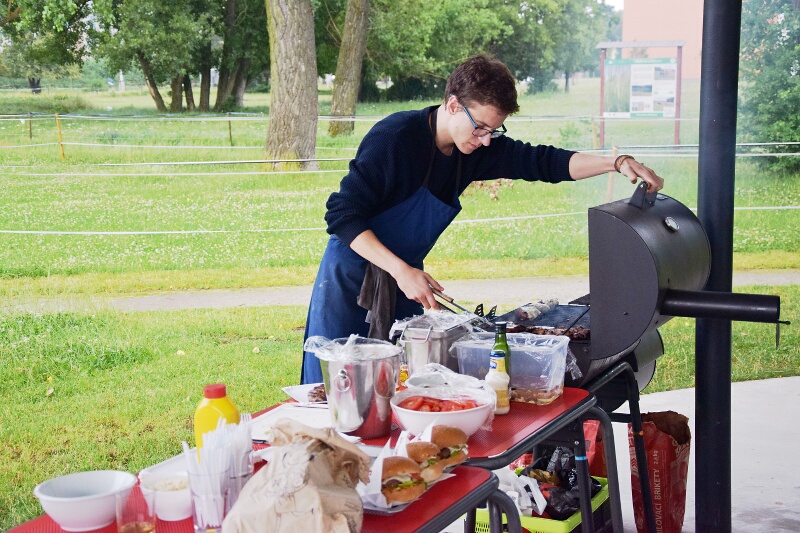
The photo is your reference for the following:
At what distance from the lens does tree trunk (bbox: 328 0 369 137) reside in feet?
25.3

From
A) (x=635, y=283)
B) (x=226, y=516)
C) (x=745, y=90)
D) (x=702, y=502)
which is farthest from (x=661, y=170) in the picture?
(x=226, y=516)

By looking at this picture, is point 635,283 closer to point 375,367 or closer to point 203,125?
point 375,367

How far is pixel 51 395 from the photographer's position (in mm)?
4465

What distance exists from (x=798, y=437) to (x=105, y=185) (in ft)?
17.5

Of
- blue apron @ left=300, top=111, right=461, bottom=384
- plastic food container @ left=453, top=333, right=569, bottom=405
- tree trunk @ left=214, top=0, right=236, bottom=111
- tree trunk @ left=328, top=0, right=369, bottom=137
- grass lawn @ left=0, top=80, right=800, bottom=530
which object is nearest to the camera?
plastic food container @ left=453, top=333, right=569, bottom=405

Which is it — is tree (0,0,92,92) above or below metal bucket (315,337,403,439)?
above

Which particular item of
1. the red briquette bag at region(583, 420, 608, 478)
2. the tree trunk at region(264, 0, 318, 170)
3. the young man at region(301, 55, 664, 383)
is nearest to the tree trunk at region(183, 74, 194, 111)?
the tree trunk at region(264, 0, 318, 170)

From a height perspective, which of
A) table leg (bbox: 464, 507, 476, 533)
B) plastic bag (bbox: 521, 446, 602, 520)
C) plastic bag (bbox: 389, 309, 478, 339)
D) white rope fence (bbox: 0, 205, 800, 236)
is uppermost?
plastic bag (bbox: 389, 309, 478, 339)

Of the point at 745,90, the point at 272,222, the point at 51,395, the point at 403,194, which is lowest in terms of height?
the point at 51,395

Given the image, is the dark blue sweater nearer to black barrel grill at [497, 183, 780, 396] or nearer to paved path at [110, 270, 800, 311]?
black barrel grill at [497, 183, 780, 396]

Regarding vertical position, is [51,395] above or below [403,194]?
below

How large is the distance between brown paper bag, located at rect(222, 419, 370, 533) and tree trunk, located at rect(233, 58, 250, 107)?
655cm

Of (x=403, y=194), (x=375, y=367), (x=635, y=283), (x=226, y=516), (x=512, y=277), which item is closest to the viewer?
(x=226, y=516)

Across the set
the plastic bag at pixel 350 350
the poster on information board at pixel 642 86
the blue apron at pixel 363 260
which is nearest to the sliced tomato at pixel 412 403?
the plastic bag at pixel 350 350
